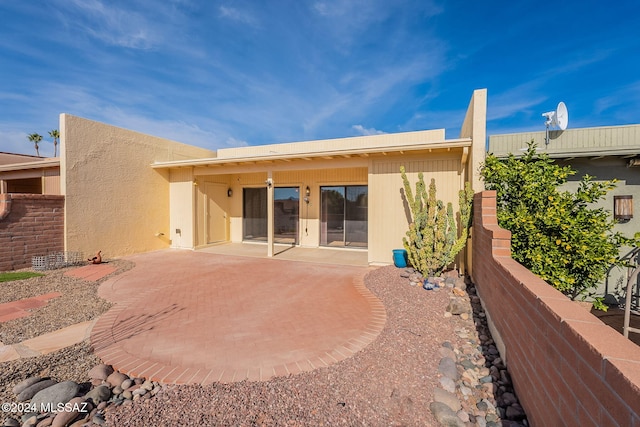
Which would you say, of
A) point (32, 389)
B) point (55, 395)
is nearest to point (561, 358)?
point (55, 395)

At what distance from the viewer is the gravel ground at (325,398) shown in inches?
86.5

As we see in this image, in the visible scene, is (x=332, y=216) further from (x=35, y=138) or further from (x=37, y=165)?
(x=35, y=138)

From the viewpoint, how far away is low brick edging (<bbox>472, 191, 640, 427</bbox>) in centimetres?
108

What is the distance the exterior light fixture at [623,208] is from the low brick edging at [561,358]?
19.4 ft

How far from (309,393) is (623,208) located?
845cm

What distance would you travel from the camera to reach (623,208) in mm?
6445

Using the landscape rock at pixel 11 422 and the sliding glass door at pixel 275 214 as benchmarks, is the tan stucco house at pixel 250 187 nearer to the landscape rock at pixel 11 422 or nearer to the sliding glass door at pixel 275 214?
the sliding glass door at pixel 275 214

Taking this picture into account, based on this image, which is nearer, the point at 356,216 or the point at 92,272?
the point at 92,272

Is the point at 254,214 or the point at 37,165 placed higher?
the point at 37,165

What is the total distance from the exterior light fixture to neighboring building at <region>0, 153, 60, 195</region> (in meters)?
16.6

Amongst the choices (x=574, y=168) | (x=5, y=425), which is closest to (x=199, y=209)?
(x=5, y=425)

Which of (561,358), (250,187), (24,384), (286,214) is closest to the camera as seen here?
(561,358)

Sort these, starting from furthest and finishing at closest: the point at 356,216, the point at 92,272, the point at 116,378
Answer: the point at 356,216, the point at 92,272, the point at 116,378

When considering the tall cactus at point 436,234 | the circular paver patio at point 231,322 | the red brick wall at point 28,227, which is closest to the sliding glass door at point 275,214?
the circular paver patio at point 231,322
